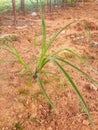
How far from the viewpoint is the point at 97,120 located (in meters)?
1.36

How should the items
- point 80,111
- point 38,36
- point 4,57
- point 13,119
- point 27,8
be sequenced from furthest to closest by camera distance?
point 27,8
point 38,36
point 4,57
point 80,111
point 13,119

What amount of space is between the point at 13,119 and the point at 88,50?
1.29m

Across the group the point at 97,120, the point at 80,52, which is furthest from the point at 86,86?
the point at 80,52

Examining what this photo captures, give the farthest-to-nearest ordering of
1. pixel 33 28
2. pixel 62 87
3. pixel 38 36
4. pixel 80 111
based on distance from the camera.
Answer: pixel 33 28
pixel 38 36
pixel 62 87
pixel 80 111

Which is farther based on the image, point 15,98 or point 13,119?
point 15,98

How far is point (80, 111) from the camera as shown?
142 cm

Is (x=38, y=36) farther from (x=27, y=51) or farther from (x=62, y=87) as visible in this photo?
(x=62, y=87)

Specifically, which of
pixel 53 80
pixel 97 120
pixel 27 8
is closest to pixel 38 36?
pixel 53 80

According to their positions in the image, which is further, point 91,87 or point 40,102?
point 91,87

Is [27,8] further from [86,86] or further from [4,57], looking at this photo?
[86,86]

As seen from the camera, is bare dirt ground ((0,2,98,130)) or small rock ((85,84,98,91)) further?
small rock ((85,84,98,91))

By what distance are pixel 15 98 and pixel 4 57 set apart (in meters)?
0.65

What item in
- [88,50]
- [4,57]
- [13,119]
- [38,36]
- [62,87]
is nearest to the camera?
[13,119]

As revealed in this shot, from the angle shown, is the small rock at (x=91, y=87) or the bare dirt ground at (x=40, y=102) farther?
the small rock at (x=91, y=87)
